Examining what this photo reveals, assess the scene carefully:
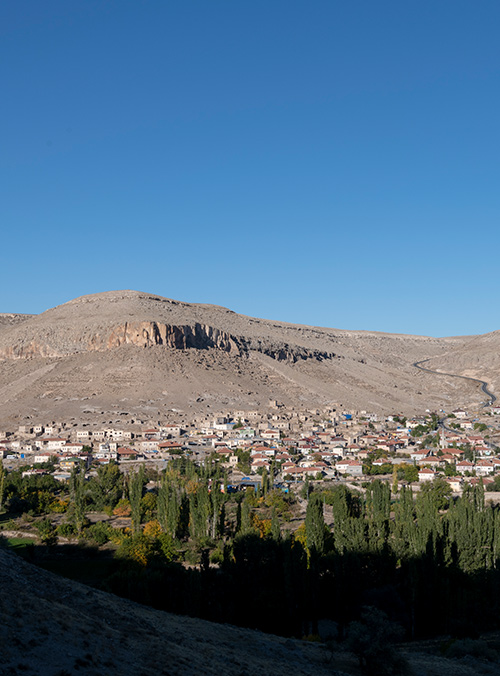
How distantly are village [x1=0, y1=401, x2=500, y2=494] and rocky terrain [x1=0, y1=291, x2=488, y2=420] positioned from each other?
32.5ft

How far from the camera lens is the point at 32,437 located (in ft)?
244

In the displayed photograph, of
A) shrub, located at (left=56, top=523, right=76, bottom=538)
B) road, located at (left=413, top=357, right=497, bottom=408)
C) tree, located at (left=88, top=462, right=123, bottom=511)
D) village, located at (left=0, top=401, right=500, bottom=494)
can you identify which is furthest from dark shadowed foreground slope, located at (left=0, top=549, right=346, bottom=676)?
road, located at (left=413, top=357, right=497, bottom=408)

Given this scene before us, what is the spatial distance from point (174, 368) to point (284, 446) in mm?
42294

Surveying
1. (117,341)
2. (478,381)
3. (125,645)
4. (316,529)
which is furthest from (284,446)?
(478,381)

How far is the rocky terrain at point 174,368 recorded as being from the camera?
95.5m

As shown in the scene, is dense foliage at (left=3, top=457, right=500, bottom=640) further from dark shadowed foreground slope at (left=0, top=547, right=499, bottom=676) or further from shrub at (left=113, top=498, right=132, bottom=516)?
shrub at (left=113, top=498, right=132, bottom=516)

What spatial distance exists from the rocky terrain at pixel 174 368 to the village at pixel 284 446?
9905mm

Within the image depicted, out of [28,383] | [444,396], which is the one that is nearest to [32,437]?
[28,383]

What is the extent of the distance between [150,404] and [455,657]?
7743 cm

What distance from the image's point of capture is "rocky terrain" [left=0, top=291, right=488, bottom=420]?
95500 mm

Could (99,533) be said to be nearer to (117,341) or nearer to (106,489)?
(106,489)

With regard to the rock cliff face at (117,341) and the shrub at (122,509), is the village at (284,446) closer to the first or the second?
the shrub at (122,509)

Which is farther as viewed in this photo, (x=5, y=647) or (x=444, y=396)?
(x=444, y=396)

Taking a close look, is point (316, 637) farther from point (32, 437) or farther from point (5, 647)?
point (32, 437)
